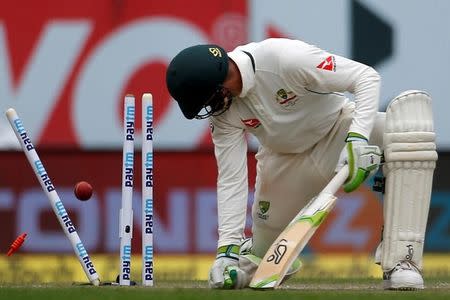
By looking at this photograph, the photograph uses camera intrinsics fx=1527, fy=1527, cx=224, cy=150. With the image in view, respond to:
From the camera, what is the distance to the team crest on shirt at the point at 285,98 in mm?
5305

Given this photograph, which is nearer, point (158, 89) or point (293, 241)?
point (293, 241)

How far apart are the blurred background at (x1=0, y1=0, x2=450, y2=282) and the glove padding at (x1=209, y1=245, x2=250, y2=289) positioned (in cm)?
246

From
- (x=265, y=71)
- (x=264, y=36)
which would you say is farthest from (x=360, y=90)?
(x=264, y=36)

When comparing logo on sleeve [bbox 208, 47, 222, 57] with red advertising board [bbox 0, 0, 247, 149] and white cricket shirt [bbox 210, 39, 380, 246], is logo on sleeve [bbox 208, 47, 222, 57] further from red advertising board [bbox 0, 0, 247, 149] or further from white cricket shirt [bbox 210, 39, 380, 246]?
red advertising board [bbox 0, 0, 247, 149]

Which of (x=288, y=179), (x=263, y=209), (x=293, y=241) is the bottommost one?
(x=293, y=241)

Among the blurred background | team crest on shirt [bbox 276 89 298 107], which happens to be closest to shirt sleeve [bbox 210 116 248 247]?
team crest on shirt [bbox 276 89 298 107]

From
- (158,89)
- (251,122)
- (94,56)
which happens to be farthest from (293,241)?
(94,56)

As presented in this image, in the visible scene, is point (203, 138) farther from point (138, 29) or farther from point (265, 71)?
point (265, 71)

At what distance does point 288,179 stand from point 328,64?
68cm

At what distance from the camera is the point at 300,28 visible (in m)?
7.78

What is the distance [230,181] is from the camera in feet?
17.4

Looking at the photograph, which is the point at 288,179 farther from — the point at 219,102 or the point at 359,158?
the point at 359,158

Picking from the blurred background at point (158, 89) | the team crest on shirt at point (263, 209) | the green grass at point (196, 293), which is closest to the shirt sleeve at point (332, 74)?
the green grass at point (196, 293)

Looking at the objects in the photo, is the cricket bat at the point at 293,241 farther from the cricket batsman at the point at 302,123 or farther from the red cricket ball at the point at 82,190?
the red cricket ball at the point at 82,190
